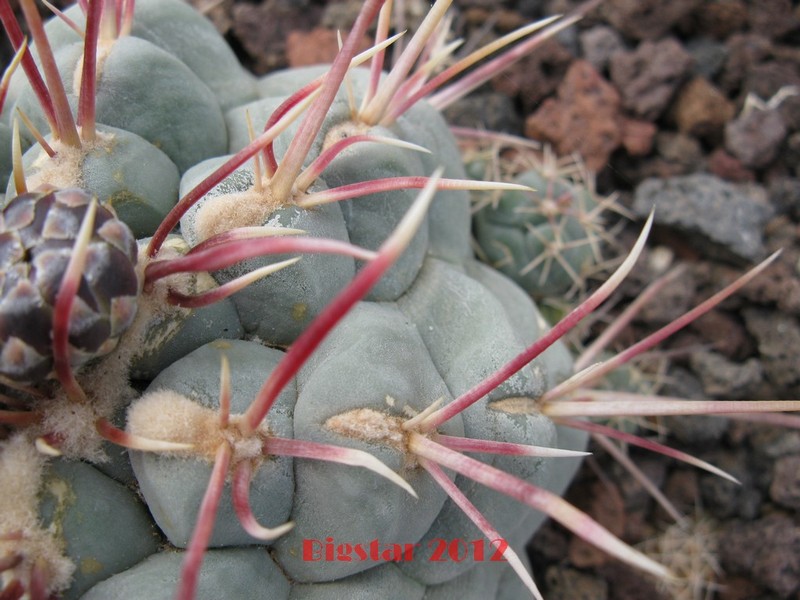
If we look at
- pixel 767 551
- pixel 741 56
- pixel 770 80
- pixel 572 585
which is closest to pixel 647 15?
pixel 741 56

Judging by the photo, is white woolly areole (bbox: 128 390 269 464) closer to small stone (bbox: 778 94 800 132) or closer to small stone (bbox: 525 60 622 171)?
small stone (bbox: 525 60 622 171)

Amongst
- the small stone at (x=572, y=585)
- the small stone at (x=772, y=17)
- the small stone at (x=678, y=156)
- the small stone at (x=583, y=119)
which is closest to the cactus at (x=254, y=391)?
the small stone at (x=572, y=585)

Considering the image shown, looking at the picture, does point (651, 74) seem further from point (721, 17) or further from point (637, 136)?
point (721, 17)

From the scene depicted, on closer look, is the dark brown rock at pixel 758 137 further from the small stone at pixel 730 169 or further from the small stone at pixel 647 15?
the small stone at pixel 647 15

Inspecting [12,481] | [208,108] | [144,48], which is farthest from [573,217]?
[12,481]

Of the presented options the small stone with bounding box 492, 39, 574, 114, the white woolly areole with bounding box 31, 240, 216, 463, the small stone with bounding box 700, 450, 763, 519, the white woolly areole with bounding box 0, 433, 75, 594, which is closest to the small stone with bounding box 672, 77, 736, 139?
the small stone with bounding box 492, 39, 574, 114
